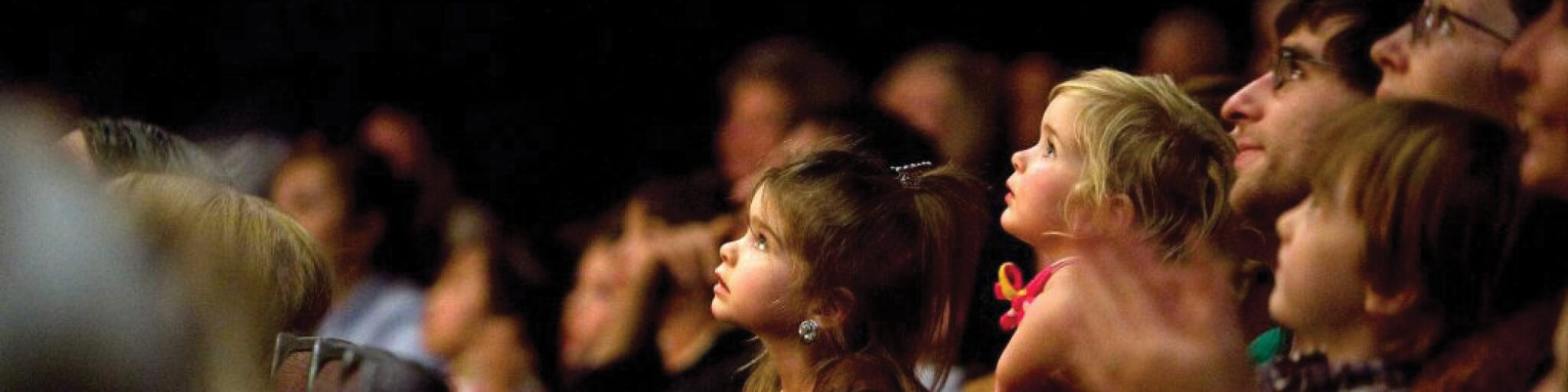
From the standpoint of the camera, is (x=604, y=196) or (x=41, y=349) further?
(x=604, y=196)

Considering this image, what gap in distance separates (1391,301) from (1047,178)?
1.78ft

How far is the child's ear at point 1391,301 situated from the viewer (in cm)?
161

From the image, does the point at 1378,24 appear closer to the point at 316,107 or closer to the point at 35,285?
the point at 35,285

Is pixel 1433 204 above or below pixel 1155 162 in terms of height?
above

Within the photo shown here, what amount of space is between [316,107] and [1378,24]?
2.95 meters

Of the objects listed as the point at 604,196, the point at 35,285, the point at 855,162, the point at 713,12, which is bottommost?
the point at 604,196

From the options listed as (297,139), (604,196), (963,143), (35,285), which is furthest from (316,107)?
(35,285)

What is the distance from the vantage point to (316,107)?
14.8 ft

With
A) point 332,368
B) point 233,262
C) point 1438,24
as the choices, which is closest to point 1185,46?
point 1438,24

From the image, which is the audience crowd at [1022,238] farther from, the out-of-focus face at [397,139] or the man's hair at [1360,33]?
the out-of-focus face at [397,139]

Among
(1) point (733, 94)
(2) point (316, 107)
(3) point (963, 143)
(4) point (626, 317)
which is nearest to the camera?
(3) point (963, 143)

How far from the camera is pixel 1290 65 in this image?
6.83 ft

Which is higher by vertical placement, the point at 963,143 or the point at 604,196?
the point at 963,143

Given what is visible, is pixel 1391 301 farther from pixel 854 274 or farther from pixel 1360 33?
pixel 854 274
